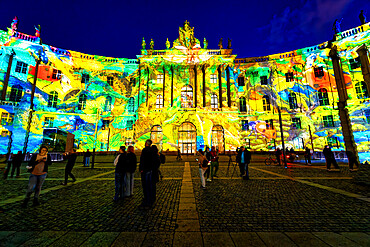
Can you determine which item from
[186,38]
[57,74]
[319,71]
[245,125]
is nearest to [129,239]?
[245,125]

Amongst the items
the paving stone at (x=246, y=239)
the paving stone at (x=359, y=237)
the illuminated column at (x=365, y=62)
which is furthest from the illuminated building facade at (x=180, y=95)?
the paving stone at (x=246, y=239)

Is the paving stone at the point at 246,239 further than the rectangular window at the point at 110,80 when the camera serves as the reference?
No

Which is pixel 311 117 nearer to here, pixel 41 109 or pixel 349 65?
pixel 349 65

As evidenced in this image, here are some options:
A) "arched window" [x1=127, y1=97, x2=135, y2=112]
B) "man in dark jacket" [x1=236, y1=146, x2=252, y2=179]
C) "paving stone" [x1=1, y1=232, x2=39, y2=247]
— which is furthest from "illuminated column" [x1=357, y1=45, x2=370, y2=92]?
"arched window" [x1=127, y1=97, x2=135, y2=112]

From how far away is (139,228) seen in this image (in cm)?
327

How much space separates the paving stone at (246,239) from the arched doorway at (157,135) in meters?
24.3

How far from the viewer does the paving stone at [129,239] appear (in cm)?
262

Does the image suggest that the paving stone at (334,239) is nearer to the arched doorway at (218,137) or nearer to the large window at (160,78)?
the arched doorway at (218,137)

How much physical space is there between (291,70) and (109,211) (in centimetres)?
3374

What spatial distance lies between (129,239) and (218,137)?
82.1 ft

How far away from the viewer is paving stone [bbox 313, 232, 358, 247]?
2.62 m

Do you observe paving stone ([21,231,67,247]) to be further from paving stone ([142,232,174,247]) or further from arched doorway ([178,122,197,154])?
arched doorway ([178,122,197,154])

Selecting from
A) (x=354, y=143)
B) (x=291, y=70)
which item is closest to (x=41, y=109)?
(x=291, y=70)

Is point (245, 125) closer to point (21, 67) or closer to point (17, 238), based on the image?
point (17, 238)
